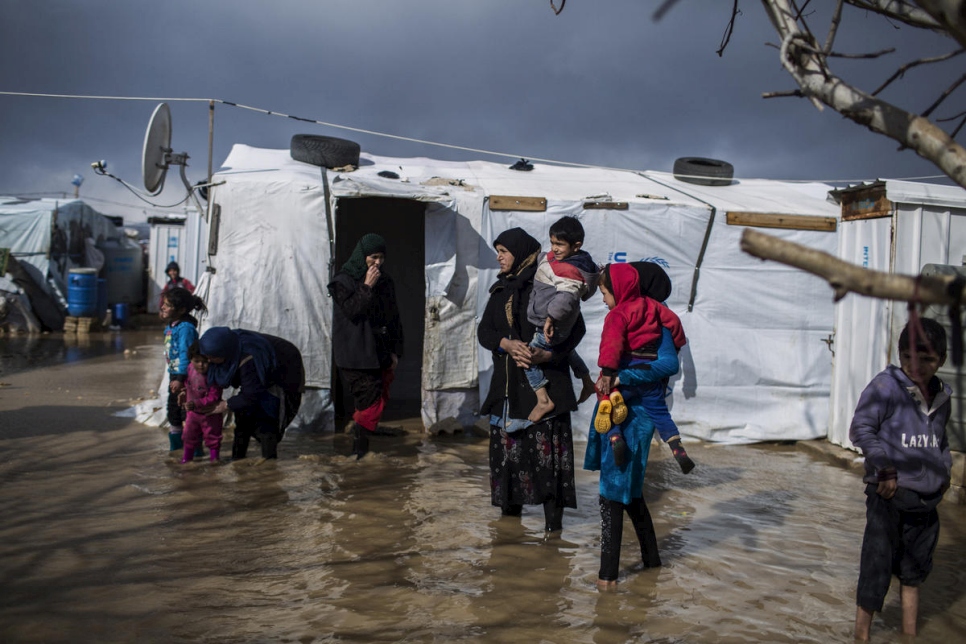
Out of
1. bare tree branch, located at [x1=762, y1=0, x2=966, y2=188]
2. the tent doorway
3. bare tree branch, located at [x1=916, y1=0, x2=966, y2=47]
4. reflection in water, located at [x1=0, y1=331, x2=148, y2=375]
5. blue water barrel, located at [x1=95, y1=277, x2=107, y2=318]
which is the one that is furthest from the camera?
blue water barrel, located at [x1=95, y1=277, x2=107, y2=318]

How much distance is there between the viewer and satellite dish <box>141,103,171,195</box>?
23.2 feet

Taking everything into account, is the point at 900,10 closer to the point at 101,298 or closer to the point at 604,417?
the point at 604,417

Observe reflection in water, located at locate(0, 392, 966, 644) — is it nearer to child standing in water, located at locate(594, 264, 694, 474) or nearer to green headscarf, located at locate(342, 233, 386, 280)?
child standing in water, located at locate(594, 264, 694, 474)

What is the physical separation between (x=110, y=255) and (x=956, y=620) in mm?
18711

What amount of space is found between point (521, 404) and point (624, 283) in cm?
93

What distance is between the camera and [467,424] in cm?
726

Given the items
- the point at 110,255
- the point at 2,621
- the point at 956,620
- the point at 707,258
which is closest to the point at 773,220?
the point at 707,258

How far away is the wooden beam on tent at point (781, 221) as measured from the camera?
7.46 metres

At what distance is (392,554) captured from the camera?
156 inches

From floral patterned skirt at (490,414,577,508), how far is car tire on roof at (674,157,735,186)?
17.3ft

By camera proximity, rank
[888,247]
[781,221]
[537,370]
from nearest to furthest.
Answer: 1. [537,370]
2. [888,247]
3. [781,221]

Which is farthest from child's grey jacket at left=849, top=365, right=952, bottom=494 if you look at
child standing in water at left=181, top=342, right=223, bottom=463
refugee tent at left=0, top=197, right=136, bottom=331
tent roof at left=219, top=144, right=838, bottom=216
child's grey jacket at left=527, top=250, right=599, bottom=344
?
refugee tent at left=0, top=197, right=136, bottom=331

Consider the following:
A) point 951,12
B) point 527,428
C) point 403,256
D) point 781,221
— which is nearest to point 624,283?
point 527,428

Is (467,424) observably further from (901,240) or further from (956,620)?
(956,620)
